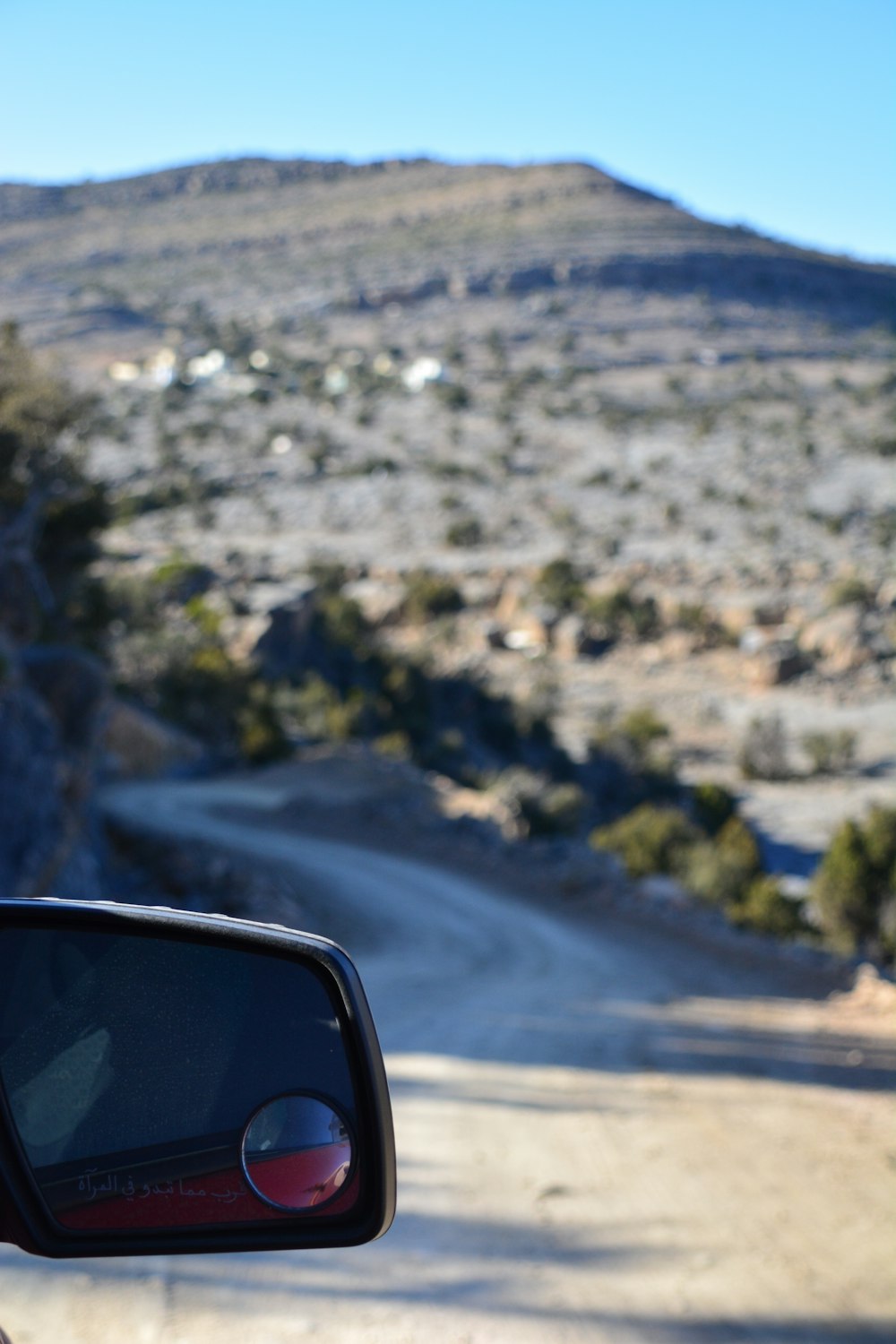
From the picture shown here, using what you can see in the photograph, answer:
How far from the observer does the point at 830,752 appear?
29.9 m

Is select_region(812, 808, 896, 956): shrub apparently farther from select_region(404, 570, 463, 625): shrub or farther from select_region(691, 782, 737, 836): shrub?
select_region(404, 570, 463, 625): shrub

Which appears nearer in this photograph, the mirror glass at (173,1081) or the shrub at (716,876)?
the mirror glass at (173,1081)

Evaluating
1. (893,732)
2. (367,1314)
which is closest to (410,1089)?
(367,1314)

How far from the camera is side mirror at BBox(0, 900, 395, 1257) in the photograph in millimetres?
1785

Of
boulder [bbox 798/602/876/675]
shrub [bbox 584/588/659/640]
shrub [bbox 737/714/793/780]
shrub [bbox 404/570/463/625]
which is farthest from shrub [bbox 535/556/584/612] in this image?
shrub [bbox 737/714/793/780]

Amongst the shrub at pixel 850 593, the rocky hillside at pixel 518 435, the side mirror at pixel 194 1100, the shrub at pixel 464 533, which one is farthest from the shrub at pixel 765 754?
the side mirror at pixel 194 1100

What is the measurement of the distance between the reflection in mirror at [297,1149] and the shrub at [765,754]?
29.4 metres

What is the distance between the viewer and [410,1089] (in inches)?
266

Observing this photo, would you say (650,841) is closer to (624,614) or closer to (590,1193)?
(590,1193)

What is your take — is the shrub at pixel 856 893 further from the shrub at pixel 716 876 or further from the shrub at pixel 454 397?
the shrub at pixel 454 397

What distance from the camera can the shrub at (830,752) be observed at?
2984cm

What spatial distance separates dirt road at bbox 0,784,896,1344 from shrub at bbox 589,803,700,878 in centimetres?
815

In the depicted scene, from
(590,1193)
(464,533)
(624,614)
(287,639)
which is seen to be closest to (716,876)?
(590,1193)

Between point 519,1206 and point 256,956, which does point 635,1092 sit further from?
point 256,956
